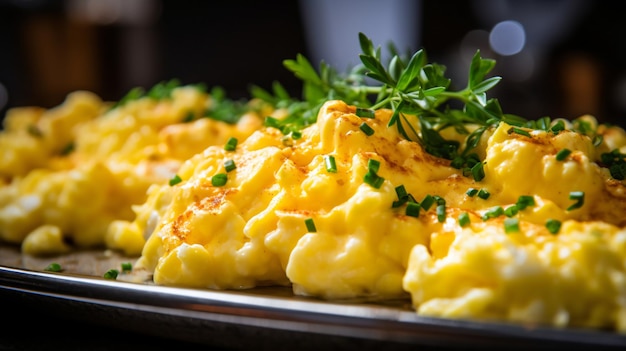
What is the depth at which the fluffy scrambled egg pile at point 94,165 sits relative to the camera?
8.09 ft

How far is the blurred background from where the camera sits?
771 cm

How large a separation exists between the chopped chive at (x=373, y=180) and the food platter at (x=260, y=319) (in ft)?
0.93

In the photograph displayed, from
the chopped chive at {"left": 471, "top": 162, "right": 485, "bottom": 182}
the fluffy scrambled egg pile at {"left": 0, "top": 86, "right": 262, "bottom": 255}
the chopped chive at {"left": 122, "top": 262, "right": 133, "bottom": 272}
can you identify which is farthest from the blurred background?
the chopped chive at {"left": 471, "top": 162, "right": 485, "bottom": 182}

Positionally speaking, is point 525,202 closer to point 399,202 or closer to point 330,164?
point 399,202

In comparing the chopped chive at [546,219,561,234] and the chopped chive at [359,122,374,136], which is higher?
the chopped chive at [359,122,374,136]

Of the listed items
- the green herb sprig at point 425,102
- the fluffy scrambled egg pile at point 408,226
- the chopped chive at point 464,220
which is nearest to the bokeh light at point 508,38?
the green herb sprig at point 425,102

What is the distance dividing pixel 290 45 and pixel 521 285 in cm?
722

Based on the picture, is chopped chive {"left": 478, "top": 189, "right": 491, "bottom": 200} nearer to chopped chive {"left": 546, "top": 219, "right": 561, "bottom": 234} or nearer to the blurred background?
chopped chive {"left": 546, "top": 219, "right": 561, "bottom": 234}

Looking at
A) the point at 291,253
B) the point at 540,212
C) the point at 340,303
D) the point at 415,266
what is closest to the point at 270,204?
the point at 291,253

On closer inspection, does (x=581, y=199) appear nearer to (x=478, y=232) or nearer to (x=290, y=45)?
(x=478, y=232)

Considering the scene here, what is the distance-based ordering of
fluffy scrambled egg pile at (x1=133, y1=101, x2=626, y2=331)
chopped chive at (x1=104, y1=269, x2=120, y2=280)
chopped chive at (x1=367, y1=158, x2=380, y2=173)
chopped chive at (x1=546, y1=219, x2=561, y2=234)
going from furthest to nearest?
1. chopped chive at (x1=104, y1=269, x2=120, y2=280)
2. chopped chive at (x1=367, y1=158, x2=380, y2=173)
3. chopped chive at (x1=546, y1=219, x2=561, y2=234)
4. fluffy scrambled egg pile at (x1=133, y1=101, x2=626, y2=331)

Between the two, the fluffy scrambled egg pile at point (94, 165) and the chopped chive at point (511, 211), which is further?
the fluffy scrambled egg pile at point (94, 165)

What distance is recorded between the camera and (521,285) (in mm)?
1388

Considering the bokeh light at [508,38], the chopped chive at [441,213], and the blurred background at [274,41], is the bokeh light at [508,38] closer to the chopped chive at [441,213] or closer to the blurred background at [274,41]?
the blurred background at [274,41]
